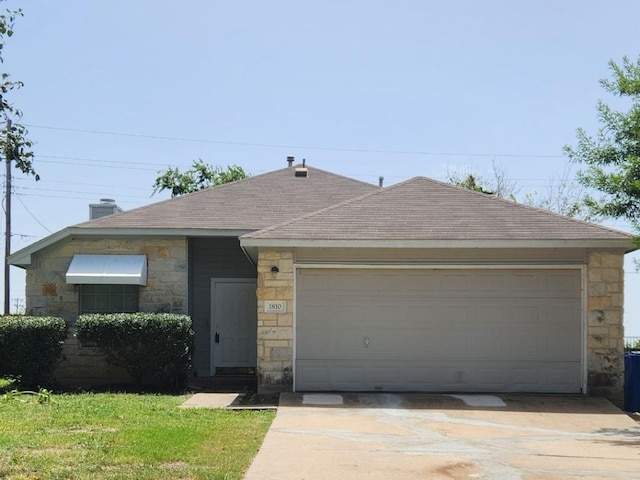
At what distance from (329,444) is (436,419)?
2.50 m

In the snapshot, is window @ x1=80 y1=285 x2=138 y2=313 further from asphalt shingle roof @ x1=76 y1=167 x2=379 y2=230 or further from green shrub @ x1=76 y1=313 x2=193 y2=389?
asphalt shingle roof @ x1=76 y1=167 x2=379 y2=230

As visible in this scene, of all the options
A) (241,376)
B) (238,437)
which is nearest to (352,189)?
(241,376)

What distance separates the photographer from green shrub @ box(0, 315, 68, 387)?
1484cm

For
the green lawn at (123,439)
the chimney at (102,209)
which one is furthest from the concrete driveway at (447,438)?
the chimney at (102,209)

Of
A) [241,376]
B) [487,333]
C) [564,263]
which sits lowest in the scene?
[241,376]

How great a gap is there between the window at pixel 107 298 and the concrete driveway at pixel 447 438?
4.81 meters

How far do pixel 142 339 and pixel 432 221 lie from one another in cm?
575

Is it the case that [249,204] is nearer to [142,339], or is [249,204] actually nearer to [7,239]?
[142,339]

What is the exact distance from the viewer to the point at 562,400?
529 inches

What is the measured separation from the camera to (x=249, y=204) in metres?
18.3

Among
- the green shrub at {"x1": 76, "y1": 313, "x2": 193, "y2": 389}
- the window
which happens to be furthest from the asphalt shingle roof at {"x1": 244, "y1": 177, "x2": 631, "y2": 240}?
the window

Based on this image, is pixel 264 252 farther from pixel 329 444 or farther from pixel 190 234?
pixel 329 444

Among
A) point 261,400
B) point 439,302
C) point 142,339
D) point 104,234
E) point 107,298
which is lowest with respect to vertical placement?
point 261,400

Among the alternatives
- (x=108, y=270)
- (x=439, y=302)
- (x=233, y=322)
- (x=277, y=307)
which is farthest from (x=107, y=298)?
(x=439, y=302)
